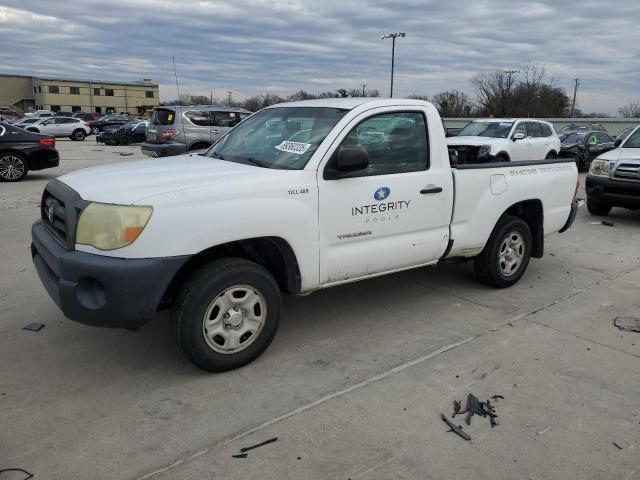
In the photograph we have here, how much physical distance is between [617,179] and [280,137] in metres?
6.95

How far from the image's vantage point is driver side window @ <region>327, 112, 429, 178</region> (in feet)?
13.3

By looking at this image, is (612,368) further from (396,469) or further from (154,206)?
(154,206)

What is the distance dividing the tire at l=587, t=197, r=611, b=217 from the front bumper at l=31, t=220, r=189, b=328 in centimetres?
852

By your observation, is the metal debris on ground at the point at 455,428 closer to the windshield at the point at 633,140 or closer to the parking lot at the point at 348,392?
the parking lot at the point at 348,392

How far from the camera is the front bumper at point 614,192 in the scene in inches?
336

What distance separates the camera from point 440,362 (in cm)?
379

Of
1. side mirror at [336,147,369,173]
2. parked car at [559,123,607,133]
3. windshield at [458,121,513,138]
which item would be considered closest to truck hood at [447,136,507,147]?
windshield at [458,121,513,138]

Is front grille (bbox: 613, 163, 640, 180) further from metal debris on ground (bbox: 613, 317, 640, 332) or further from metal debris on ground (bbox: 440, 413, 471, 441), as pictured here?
metal debris on ground (bbox: 440, 413, 471, 441)

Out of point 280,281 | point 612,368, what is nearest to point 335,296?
point 280,281

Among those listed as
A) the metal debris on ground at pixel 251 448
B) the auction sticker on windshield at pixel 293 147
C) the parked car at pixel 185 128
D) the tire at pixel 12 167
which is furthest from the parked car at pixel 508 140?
the metal debris on ground at pixel 251 448

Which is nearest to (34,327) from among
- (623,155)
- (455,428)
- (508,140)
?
(455,428)

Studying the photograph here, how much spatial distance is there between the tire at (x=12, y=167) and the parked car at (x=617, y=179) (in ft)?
41.0

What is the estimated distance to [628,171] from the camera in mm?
8609

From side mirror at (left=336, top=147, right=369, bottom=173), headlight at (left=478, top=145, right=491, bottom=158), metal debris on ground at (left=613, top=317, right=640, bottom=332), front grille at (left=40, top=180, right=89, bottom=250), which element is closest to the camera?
front grille at (left=40, top=180, right=89, bottom=250)
